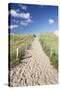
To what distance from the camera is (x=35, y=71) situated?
240cm

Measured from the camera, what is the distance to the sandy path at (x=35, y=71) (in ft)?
7.70

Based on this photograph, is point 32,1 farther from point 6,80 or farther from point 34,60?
point 6,80

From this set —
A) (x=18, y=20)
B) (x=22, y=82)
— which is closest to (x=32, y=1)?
(x=18, y=20)

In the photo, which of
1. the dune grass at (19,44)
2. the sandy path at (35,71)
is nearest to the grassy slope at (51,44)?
the sandy path at (35,71)

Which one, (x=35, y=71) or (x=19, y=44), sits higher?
(x=19, y=44)

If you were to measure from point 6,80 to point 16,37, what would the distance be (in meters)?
0.53

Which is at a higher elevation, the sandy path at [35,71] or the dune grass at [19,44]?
the dune grass at [19,44]

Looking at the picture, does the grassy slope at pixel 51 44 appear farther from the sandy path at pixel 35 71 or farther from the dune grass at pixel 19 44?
the dune grass at pixel 19 44

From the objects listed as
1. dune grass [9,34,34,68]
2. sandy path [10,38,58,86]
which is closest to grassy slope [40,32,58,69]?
sandy path [10,38,58,86]

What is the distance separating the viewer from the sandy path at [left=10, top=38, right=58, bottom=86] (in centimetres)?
235

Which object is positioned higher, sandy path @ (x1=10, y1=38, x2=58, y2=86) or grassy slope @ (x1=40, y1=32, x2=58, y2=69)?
grassy slope @ (x1=40, y1=32, x2=58, y2=69)

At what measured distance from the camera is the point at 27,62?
2.39 metres

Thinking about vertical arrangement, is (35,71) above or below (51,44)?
below

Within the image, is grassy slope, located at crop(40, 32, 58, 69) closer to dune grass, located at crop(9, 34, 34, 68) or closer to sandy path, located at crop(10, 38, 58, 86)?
sandy path, located at crop(10, 38, 58, 86)
